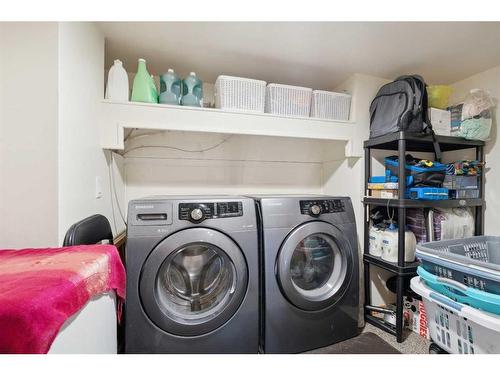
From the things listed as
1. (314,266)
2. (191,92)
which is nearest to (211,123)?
(191,92)

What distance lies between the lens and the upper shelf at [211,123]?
1360 millimetres

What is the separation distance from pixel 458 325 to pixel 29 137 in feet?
7.14

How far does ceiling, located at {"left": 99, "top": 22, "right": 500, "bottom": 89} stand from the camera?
1.27 meters

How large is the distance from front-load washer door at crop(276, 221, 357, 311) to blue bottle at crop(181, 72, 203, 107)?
3.51 feet

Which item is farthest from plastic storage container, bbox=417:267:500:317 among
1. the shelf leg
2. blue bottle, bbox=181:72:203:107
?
blue bottle, bbox=181:72:203:107

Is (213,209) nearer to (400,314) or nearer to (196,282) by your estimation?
(196,282)

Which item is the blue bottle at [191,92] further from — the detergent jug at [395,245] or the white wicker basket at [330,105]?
the detergent jug at [395,245]

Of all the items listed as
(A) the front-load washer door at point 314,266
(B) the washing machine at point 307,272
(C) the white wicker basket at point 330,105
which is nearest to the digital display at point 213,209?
(B) the washing machine at point 307,272

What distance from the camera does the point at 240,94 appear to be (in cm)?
154

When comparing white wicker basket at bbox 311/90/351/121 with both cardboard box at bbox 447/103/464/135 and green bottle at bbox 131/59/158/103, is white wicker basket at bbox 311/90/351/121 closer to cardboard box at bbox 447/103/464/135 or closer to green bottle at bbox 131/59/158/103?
cardboard box at bbox 447/103/464/135

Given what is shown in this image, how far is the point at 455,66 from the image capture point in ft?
5.46

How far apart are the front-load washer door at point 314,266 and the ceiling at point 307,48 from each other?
1.15 m
